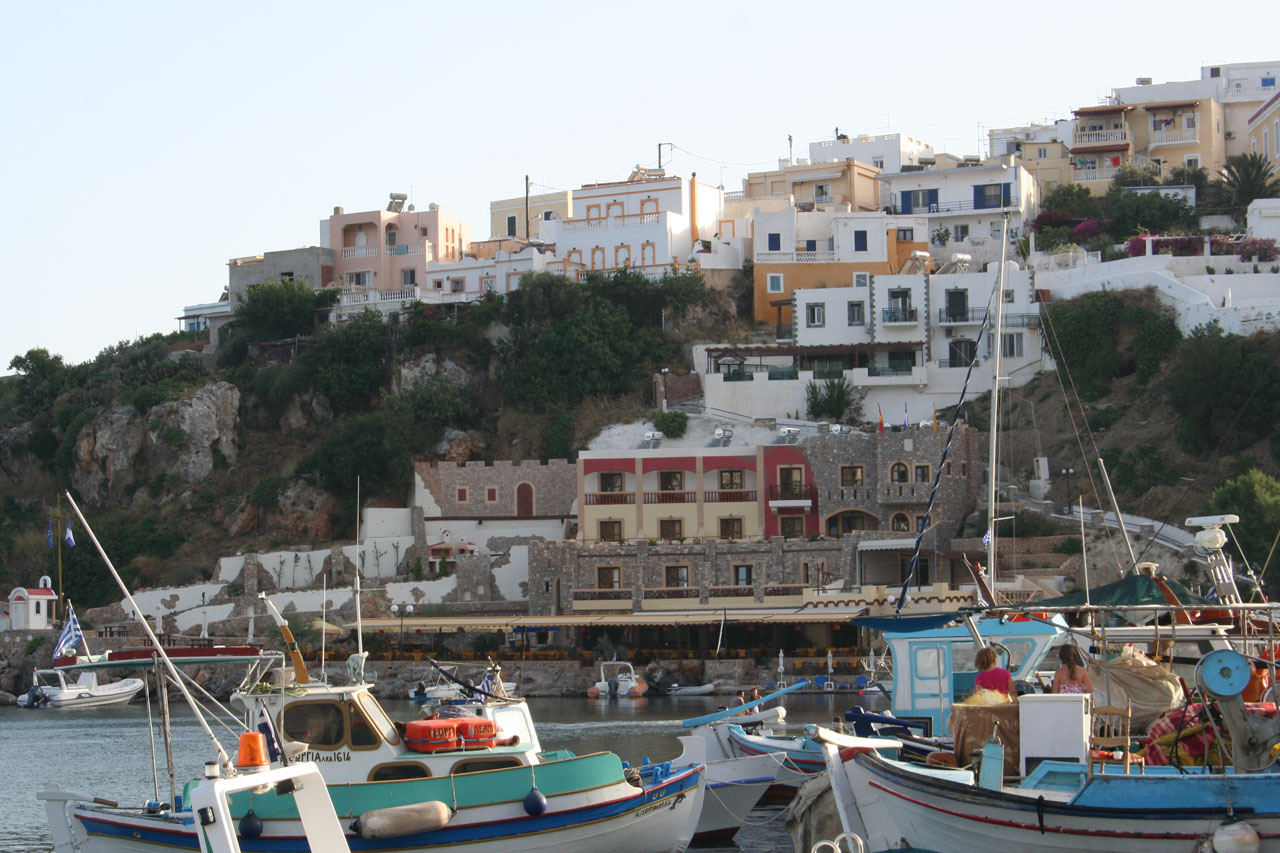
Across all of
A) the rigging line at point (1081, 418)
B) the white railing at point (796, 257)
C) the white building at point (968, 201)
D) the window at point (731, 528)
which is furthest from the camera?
the white building at point (968, 201)

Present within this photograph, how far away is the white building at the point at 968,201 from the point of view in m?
73.0

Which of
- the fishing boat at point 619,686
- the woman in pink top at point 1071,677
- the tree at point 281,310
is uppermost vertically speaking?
the tree at point 281,310

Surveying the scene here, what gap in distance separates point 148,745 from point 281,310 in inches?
1495

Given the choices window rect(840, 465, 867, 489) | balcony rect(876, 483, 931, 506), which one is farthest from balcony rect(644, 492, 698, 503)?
balcony rect(876, 483, 931, 506)

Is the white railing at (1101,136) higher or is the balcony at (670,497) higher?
the white railing at (1101,136)

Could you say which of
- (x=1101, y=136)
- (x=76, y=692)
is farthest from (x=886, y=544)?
(x=1101, y=136)

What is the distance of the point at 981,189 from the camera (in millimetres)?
74125

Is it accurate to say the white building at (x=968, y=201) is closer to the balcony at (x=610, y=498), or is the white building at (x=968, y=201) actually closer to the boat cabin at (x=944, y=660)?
the balcony at (x=610, y=498)

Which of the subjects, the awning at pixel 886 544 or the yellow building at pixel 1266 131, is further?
the yellow building at pixel 1266 131

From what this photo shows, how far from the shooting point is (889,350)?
6431 cm

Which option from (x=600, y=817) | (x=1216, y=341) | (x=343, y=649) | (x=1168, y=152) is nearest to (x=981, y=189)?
(x=1168, y=152)

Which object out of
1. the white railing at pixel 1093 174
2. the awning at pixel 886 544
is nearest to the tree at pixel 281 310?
the awning at pixel 886 544

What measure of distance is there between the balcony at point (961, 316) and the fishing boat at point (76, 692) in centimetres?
3454

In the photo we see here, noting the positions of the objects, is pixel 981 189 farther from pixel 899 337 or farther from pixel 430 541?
pixel 430 541
